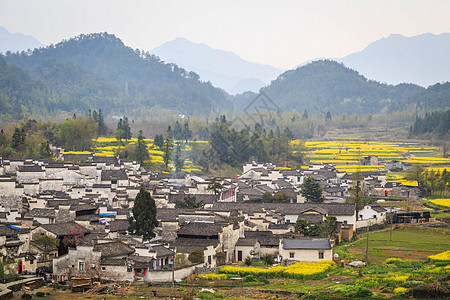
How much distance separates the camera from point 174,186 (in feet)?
180

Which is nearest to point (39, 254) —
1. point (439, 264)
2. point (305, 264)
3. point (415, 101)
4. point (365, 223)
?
point (305, 264)

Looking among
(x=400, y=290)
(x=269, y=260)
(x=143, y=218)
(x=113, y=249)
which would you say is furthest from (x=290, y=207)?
(x=400, y=290)

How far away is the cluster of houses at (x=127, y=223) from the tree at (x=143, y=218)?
0.76 meters

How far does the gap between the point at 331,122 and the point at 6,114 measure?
6296 cm

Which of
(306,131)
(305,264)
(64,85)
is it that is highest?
(64,85)

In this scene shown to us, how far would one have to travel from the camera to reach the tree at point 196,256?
104 feet

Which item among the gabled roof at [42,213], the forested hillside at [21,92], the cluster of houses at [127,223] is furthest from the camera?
the forested hillside at [21,92]

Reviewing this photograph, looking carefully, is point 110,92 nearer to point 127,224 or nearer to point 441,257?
point 127,224

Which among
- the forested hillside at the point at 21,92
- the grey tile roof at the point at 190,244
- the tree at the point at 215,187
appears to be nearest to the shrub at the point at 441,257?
the grey tile roof at the point at 190,244

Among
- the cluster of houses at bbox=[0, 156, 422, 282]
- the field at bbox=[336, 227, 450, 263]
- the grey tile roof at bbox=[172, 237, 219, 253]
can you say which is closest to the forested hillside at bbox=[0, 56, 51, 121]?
the cluster of houses at bbox=[0, 156, 422, 282]

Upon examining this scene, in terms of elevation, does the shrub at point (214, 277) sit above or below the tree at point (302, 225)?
below

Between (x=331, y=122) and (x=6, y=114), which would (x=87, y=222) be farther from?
(x=331, y=122)

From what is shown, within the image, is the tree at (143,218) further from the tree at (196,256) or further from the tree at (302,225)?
the tree at (302,225)

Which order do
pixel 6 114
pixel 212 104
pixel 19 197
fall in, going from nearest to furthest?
pixel 19 197, pixel 6 114, pixel 212 104
